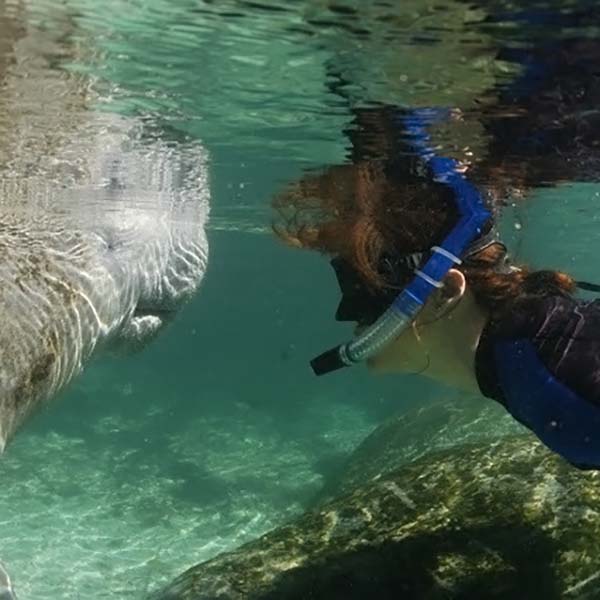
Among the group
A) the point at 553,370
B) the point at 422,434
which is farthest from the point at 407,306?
the point at 422,434

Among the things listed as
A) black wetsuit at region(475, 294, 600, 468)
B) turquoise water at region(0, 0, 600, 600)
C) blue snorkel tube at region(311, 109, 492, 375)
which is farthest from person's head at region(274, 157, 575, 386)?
turquoise water at region(0, 0, 600, 600)

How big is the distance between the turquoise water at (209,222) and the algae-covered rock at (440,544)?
2.55 meters

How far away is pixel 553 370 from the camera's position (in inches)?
154

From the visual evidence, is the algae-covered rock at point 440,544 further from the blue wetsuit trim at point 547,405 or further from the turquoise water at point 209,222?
the turquoise water at point 209,222

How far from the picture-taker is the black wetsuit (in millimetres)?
3854

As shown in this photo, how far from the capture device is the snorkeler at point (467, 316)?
12.9 feet

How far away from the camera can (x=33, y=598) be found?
1158cm

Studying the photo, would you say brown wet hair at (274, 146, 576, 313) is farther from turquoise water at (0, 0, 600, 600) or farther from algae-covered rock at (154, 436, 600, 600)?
algae-covered rock at (154, 436, 600, 600)

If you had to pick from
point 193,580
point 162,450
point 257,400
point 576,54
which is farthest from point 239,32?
point 257,400

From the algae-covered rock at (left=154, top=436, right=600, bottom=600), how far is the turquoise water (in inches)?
100

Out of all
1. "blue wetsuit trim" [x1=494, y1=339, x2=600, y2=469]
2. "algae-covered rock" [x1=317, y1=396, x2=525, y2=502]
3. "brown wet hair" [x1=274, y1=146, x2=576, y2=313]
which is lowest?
"algae-covered rock" [x1=317, y1=396, x2=525, y2=502]

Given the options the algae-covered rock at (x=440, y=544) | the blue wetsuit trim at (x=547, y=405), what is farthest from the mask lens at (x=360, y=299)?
the algae-covered rock at (x=440, y=544)

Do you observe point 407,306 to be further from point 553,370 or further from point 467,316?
point 553,370

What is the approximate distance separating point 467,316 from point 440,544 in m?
2.27
